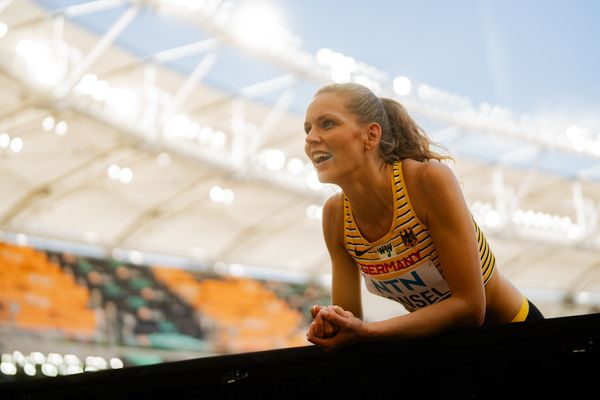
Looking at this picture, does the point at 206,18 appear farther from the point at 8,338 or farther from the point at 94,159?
the point at 8,338

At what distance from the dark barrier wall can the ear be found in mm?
622

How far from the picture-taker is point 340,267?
2.19m

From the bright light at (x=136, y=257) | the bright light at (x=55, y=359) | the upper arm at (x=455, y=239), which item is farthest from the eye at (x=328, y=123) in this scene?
the bright light at (x=136, y=257)

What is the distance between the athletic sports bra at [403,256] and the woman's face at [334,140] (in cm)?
14

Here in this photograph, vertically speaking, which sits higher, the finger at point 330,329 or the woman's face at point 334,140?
the woman's face at point 334,140

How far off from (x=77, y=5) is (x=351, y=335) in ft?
45.4

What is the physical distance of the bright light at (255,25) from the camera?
1620cm

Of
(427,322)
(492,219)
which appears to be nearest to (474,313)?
(427,322)

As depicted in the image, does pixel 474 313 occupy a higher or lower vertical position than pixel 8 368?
lower

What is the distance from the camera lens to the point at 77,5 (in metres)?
13.9

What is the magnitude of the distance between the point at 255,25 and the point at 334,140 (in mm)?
15388

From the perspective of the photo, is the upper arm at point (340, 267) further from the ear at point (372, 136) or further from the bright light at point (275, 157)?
the bright light at point (275, 157)

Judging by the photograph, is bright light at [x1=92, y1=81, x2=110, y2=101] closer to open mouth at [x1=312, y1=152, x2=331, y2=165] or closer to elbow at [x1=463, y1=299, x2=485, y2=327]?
open mouth at [x1=312, y1=152, x2=331, y2=165]

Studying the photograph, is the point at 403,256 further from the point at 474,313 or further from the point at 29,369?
the point at 29,369
